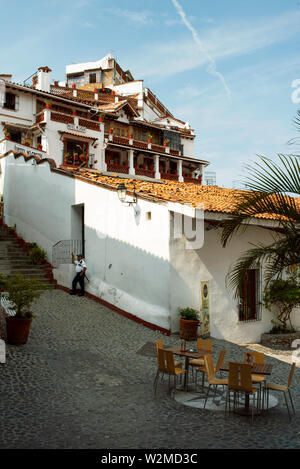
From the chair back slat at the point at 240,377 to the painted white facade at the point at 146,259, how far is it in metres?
4.79

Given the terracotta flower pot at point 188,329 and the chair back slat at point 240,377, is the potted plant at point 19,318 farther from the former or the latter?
the chair back slat at point 240,377

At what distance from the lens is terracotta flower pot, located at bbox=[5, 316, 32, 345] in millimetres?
8672

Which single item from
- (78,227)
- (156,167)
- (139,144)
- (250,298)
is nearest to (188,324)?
(250,298)

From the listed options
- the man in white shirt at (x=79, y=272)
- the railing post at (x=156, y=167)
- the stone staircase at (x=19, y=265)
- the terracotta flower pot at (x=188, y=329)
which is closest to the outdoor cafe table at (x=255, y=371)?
the terracotta flower pot at (x=188, y=329)

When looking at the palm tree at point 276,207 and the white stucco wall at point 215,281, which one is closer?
the palm tree at point 276,207

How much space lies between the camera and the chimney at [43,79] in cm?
3244

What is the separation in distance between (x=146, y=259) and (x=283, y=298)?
4806 millimetres

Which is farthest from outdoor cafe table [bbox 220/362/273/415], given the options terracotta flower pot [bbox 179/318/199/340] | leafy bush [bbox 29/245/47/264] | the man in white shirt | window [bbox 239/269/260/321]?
leafy bush [bbox 29/245/47/264]

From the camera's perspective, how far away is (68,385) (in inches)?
275

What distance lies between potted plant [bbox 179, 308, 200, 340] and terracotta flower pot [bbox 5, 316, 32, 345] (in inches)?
155

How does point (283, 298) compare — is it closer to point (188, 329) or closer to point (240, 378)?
point (188, 329)

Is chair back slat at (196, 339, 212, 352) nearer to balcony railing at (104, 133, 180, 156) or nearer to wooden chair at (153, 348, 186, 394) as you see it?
wooden chair at (153, 348, 186, 394)

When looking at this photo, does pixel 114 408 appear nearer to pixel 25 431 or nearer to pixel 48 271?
pixel 25 431

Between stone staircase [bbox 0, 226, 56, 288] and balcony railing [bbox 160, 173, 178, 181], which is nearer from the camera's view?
stone staircase [bbox 0, 226, 56, 288]
